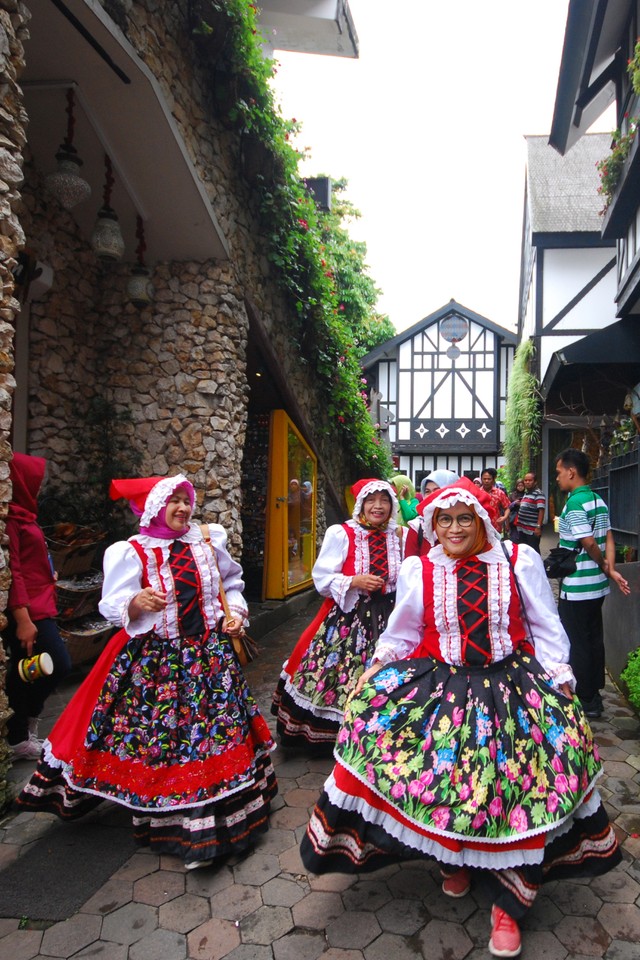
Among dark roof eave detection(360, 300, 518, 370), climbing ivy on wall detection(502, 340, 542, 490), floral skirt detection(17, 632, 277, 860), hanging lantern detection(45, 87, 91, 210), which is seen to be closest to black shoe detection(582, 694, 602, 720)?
floral skirt detection(17, 632, 277, 860)

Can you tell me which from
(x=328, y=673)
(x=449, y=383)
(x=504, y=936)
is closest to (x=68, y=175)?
(x=328, y=673)

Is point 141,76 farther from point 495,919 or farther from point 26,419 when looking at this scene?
point 495,919

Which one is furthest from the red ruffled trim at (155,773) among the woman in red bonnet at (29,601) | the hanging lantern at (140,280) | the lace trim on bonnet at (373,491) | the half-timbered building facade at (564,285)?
the half-timbered building facade at (564,285)

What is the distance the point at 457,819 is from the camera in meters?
2.07

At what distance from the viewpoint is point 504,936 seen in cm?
212

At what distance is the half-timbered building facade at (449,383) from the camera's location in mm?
20609

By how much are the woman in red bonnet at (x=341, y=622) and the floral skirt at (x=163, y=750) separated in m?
0.88

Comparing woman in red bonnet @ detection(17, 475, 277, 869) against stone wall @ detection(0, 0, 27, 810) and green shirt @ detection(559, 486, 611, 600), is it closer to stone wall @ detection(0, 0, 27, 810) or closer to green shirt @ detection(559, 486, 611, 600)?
Answer: stone wall @ detection(0, 0, 27, 810)

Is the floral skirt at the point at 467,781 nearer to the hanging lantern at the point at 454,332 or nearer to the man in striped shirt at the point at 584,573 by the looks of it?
the man in striped shirt at the point at 584,573

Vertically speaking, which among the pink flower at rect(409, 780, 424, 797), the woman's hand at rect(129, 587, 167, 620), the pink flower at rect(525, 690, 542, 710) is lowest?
the pink flower at rect(409, 780, 424, 797)

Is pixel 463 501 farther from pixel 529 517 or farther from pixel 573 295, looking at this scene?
pixel 573 295

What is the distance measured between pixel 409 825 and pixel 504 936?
1.54 ft

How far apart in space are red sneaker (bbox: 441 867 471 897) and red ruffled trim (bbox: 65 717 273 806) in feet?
3.03

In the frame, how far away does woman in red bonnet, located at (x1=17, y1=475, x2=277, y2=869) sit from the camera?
2674 mm
